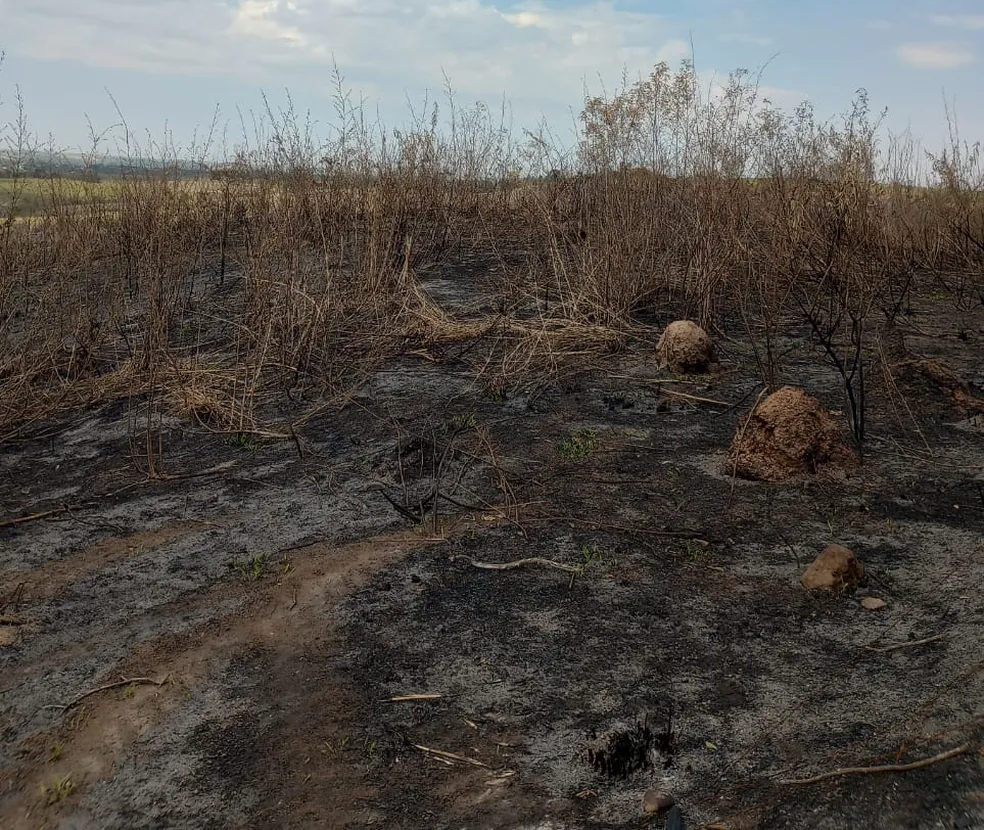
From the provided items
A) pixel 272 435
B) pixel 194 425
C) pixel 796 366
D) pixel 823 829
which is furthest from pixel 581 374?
pixel 823 829

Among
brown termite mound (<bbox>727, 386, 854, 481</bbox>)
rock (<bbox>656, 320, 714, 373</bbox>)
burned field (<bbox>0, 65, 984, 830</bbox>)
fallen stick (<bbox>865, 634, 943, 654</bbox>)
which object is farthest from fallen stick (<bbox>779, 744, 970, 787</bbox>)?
rock (<bbox>656, 320, 714, 373</bbox>)

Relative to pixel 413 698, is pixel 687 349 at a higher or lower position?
higher

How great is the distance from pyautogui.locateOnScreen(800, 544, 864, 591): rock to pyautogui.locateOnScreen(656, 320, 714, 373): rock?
2.42m

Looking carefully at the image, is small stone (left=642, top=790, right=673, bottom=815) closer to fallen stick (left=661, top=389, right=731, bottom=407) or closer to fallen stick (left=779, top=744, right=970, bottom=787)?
fallen stick (left=779, top=744, right=970, bottom=787)

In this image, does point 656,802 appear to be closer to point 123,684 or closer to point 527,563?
point 527,563

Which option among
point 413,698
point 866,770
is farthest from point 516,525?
point 866,770

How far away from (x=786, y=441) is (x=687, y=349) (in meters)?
1.50

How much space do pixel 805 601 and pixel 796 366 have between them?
2.95 m

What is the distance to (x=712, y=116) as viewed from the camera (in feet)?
20.1

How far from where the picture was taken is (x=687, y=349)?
17.1ft

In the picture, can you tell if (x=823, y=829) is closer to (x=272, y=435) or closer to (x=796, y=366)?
(x=272, y=435)

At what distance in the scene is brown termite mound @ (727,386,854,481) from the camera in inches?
150

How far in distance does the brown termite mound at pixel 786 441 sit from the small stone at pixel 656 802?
206 centimetres

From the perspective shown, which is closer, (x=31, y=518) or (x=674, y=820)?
(x=674, y=820)
